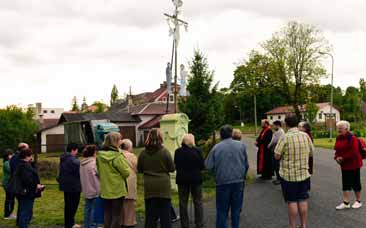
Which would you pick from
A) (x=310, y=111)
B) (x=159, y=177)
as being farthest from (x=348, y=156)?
(x=310, y=111)

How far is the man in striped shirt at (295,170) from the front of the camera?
7.03 metres

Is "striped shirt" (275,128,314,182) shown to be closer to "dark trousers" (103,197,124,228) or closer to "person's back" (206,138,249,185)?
"person's back" (206,138,249,185)

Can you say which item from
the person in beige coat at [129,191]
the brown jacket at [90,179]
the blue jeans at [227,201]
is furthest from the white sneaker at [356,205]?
the brown jacket at [90,179]

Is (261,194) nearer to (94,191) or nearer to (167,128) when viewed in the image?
(167,128)

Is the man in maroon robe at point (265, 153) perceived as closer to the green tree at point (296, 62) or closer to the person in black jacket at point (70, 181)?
the person in black jacket at point (70, 181)

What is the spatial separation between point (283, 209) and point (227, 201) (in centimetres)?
264

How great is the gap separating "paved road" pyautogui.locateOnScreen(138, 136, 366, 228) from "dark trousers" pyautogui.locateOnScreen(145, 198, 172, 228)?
151 cm

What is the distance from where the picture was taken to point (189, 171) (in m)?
7.98

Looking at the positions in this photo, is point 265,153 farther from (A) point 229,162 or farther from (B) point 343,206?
(A) point 229,162

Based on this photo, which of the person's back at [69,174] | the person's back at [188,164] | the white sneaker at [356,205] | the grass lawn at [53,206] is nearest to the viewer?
the person's back at [188,164]

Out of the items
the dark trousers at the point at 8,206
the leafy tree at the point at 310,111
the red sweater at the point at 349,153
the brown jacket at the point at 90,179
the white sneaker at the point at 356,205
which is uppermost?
Result: the leafy tree at the point at 310,111

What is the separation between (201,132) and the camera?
16516mm

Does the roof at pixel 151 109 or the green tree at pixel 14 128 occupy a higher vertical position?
the roof at pixel 151 109

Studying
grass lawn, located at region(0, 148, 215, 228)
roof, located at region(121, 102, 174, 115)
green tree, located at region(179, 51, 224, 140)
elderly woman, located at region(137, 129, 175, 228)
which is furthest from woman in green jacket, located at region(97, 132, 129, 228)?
roof, located at region(121, 102, 174, 115)
